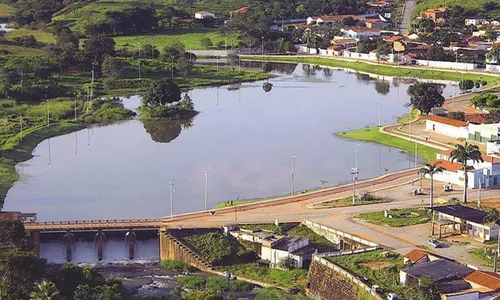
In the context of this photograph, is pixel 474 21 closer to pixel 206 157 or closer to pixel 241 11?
pixel 241 11

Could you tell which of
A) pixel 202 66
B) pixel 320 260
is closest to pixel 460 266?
pixel 320 260

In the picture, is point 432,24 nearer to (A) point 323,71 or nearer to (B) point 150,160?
(A) point 323,71

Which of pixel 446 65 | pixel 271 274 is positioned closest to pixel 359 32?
pixel 446 65

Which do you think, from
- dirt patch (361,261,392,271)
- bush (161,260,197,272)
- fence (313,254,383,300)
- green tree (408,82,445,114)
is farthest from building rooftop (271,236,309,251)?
green tree (408,82,445,114)

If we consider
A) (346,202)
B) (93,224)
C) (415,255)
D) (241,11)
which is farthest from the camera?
(241,11)

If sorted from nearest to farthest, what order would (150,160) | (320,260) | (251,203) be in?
1. (320,260)
2. (251,203)
3. (150,160)

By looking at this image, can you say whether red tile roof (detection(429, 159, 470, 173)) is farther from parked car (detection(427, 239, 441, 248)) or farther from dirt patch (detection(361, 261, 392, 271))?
dirt patch (detection(361, 261, 392, 271))
